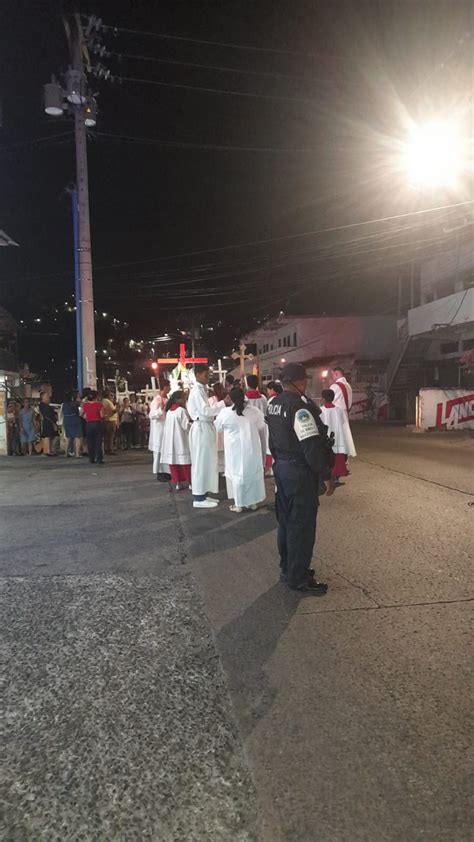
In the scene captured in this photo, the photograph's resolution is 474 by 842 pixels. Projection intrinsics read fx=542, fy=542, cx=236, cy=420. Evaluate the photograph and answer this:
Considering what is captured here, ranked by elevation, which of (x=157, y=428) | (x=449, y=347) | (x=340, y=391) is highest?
(x=449, y=347)

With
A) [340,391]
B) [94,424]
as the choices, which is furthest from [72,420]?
[340,391]

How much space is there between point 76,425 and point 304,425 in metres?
11.6

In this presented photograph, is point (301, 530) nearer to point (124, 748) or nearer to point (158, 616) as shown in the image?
point (158, 616)

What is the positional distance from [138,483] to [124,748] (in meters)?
8.09

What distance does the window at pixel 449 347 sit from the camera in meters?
→ 30.7

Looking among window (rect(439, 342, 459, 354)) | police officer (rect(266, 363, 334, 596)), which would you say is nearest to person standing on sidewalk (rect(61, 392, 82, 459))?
police officer (rect(266, 363, 334, 596))

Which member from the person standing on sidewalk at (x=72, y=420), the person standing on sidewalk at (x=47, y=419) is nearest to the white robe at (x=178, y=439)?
the person standing on sidewalk at (x=72, y=420)

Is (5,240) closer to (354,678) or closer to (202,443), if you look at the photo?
(202,443)

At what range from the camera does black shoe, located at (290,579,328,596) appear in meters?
4.34

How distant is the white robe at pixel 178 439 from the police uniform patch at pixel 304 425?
5315mm

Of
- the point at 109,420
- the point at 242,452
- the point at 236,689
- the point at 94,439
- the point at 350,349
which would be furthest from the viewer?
the point at 350,349

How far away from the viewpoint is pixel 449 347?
103 ft

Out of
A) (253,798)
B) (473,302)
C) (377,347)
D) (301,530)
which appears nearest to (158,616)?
Result: (301,530)

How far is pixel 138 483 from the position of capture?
10.4 meters
